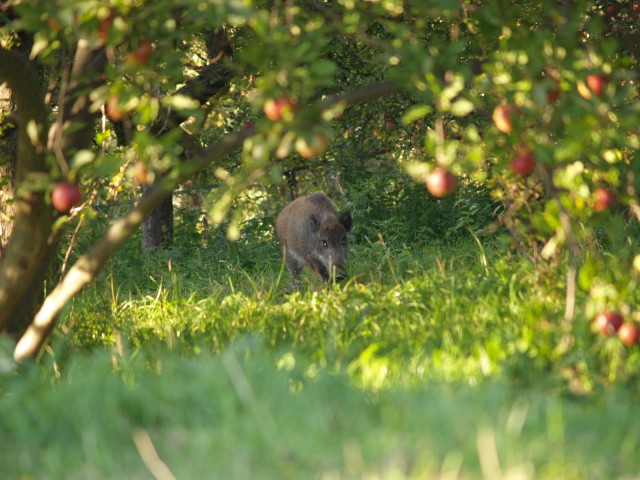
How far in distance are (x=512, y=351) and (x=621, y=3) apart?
4.85 meters

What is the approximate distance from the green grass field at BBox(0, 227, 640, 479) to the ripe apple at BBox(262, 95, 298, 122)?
1.10 m

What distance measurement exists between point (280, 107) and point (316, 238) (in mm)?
7129

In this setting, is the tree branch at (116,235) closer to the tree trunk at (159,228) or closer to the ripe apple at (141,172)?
the ripe apple at (141,172)

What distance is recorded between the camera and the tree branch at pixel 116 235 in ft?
16.9

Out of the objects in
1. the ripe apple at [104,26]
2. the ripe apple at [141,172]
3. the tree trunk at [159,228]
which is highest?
the ripe apple at [104,26]

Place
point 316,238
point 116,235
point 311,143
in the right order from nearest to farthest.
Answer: point 311,143 → point 116,235 → point 316,238

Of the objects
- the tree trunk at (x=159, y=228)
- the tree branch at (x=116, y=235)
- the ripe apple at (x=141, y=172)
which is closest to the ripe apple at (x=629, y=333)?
the tree branch at (x=116, y=235)

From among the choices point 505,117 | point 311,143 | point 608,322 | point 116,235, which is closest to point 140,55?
point 311,143

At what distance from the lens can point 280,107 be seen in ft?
14.0

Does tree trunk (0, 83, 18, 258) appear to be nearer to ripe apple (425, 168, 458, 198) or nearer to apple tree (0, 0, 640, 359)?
apple tree (0, 0, 640, 359)

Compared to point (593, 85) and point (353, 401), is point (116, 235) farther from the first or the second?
point (593, 85)

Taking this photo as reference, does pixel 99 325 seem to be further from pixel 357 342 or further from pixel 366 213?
pixel 366 213

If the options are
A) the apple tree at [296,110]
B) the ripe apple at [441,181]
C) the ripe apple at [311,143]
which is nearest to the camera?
the ripe apple at [311,143]

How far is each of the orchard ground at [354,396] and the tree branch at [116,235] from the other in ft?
0.68
